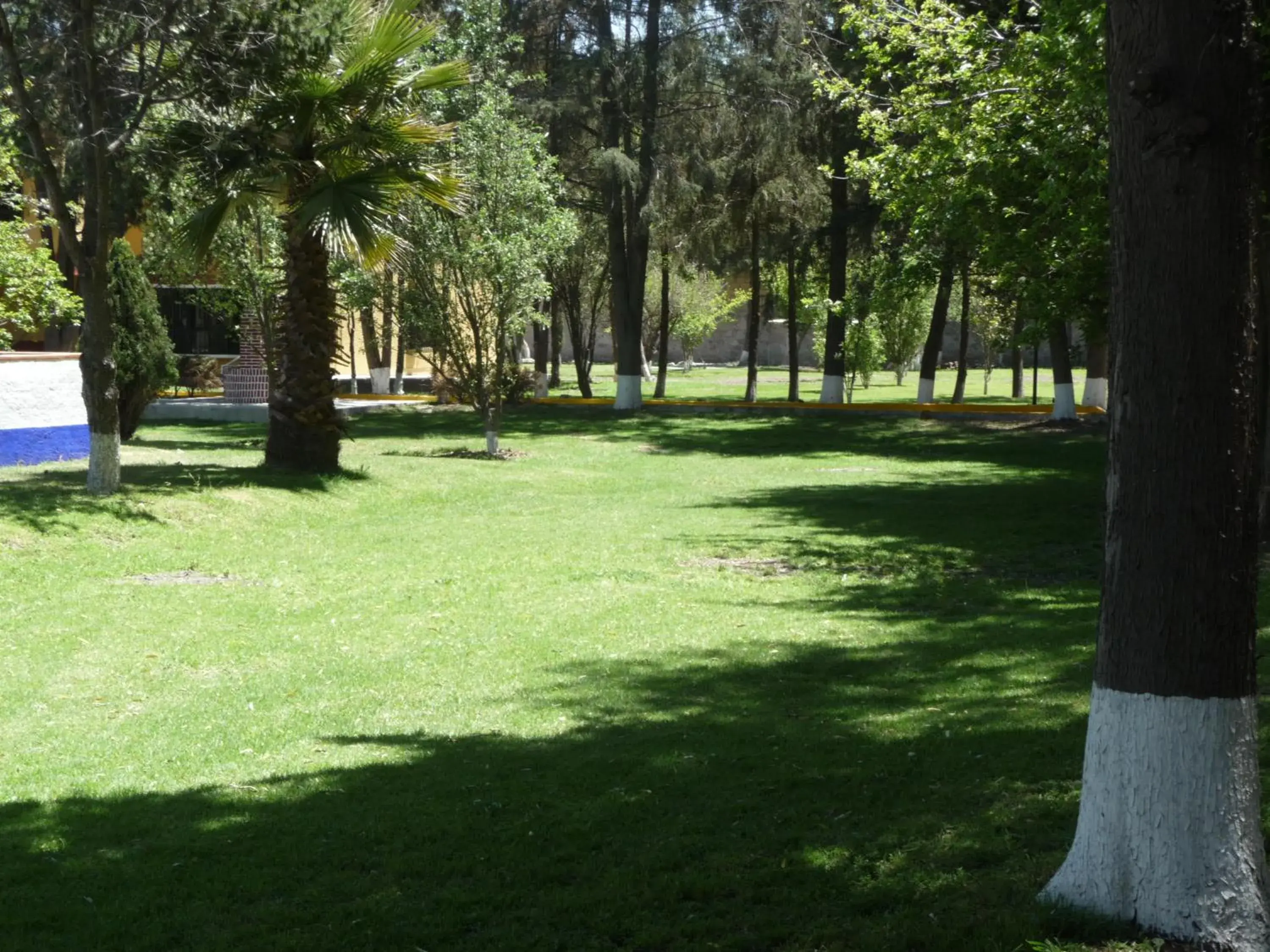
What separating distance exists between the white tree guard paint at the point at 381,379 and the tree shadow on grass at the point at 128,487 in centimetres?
2101

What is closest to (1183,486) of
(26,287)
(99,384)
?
(99,384)

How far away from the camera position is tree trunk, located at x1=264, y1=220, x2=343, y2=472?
19000 millimetres

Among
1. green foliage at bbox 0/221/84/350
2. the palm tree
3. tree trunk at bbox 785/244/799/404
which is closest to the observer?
the palm tree

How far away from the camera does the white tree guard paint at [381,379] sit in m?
41.2

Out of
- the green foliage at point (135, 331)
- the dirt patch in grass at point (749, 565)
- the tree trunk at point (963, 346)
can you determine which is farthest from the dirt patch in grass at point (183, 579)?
the tree trunk at point (963, 346)

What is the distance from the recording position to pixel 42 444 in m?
19.4

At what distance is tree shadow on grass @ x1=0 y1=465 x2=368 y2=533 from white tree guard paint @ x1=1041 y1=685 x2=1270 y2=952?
1163 centimetres

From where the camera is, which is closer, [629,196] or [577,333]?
[629,196]

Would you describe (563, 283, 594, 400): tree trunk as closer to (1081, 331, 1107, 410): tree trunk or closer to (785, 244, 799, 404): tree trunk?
(785, 244, 799, 404): tree trunk

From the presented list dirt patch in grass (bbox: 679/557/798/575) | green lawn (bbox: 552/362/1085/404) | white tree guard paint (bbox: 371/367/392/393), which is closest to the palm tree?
dirt patch in grass (bbox: 679/557/798/575)

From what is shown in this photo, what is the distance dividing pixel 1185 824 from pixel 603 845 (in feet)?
7.45

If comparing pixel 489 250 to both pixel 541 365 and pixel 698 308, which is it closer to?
pixel 541 365

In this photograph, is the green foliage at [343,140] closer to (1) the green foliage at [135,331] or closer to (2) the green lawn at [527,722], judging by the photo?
(2) the green lawn at [527,722]

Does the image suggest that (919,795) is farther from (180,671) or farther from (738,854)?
(180,671)
